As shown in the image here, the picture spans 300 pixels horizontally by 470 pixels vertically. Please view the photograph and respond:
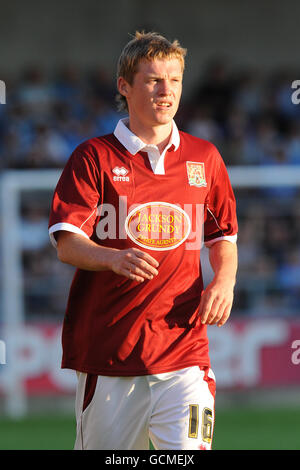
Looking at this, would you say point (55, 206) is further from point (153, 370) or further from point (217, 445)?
point (217, 445)

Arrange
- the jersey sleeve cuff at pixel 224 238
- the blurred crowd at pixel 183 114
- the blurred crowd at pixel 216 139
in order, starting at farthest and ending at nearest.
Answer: the blurred crowd at pixel 183 114 < the blurred crowd at pixel 216 139 < the jersey sleeve cuff at pixel 224 238

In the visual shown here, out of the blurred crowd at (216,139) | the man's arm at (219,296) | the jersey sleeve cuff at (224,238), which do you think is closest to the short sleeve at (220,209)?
the jersey sleeve cuff at (224,238)

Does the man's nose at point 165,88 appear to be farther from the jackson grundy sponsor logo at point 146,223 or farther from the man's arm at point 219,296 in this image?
the man's arm at point 219,296

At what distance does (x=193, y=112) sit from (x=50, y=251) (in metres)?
3.80

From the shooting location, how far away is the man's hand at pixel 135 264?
125 inches

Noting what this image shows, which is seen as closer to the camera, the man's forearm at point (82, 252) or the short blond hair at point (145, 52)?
the man's forearm at point (82, 252)

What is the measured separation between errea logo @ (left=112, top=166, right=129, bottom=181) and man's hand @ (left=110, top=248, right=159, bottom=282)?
0.41 m

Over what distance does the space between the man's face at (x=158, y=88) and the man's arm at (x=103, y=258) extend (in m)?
0.60

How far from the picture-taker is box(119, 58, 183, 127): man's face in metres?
3.55

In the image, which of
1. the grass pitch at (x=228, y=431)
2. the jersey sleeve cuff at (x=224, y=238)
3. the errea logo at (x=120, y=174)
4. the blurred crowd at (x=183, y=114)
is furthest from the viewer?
the blurred crowd at (x=183, y=114)

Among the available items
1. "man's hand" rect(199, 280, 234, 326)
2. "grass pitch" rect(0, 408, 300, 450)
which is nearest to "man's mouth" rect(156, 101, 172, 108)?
"man's hand" rect(199, 280, 234, 326)

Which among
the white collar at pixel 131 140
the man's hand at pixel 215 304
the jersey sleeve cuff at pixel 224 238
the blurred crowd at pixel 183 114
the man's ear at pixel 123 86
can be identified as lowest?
the man's hand at pixel 215 304

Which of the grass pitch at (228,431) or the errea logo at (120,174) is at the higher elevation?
the errea logo at (120,174)

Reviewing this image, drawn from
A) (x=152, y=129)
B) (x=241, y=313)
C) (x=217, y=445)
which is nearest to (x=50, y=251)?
(x=241, y=313)
